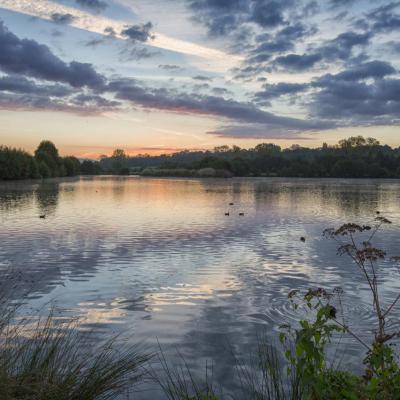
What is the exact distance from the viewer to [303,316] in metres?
12.5

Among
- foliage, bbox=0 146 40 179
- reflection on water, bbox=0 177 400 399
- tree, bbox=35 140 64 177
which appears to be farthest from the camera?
tree, bbox=35 140 64 177

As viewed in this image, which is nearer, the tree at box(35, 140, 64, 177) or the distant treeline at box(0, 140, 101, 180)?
the distant treeline at box(0, 140, 101, 180)

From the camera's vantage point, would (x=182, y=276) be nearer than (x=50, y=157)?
Yes

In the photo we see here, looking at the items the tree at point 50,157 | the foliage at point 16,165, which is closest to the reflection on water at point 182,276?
the foliage at point 16,165

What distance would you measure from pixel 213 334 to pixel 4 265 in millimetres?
10822

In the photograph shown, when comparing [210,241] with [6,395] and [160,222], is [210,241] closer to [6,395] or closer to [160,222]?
[160,222]

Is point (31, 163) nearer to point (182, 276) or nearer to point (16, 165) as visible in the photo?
point (16, 165)

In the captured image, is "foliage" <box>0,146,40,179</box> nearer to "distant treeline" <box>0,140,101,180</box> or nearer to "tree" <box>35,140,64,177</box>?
"distant treeline" <box>0,140,101,180</box>

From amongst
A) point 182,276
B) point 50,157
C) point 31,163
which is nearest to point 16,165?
point 31,163

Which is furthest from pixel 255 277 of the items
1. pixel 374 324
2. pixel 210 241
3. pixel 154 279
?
pixel 210 241

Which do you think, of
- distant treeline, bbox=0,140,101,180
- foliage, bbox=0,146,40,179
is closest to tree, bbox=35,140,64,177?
distant treeline, bbox=0,140,101,180

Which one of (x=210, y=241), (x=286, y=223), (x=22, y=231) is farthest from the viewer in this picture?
(x=286, y=223)

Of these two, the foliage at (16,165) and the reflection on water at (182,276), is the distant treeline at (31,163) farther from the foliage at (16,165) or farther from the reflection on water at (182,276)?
the reflection on water at (182,276)

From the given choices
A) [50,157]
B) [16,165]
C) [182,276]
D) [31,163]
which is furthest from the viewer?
[50,157]
